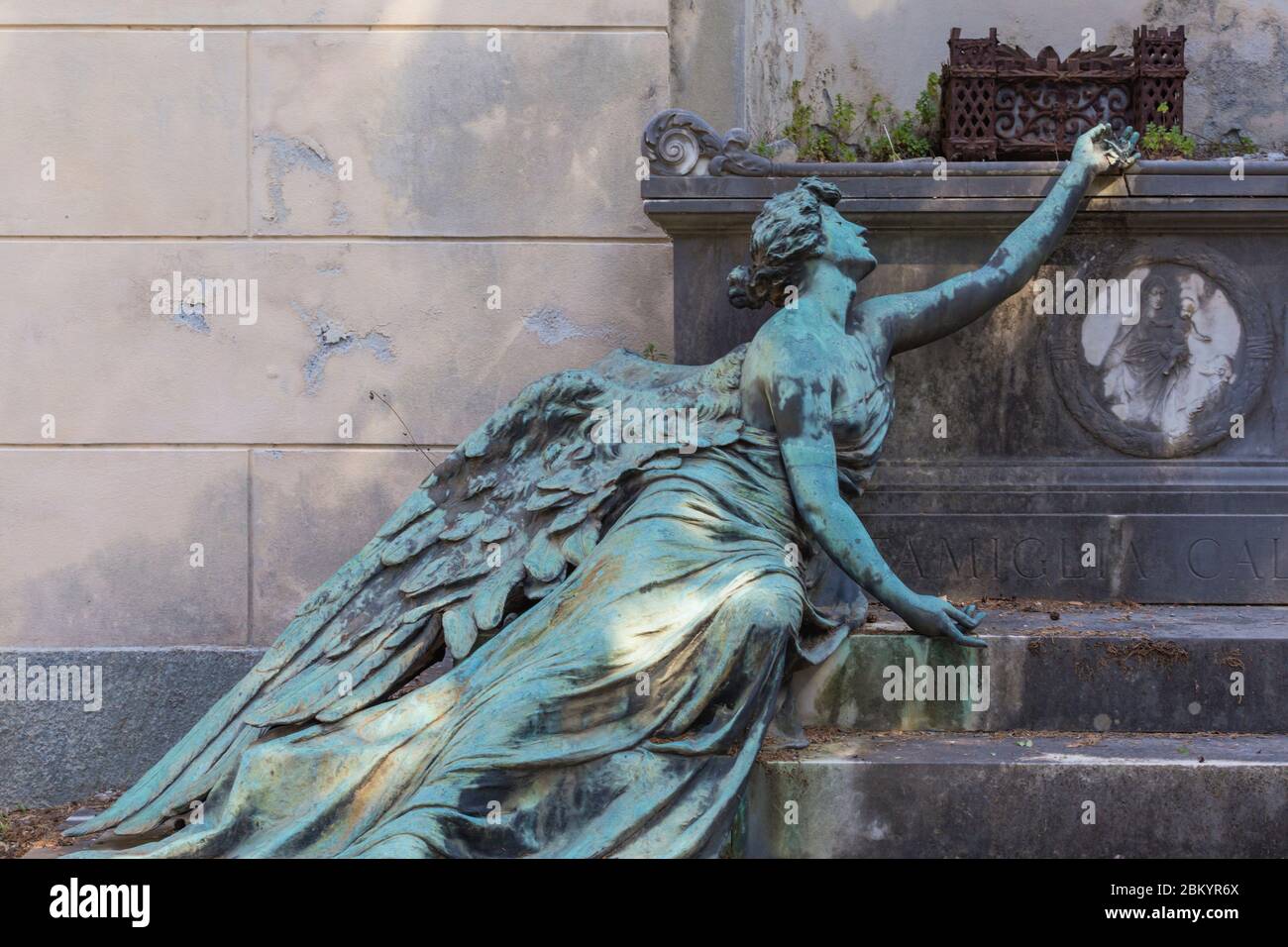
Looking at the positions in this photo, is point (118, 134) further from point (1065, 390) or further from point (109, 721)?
point (1065, 390)

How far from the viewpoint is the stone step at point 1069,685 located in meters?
4.84

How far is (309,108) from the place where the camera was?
613 centimetres

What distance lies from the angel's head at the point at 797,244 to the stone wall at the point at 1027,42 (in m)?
1.64

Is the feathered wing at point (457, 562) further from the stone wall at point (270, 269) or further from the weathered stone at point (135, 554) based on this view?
the weathered stone at point (135, 554)

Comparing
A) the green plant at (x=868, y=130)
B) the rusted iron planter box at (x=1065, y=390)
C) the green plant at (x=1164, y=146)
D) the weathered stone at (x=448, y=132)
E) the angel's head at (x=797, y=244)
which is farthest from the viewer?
the green plant at (x=868, y=130)

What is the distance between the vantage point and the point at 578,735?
4.36 meters

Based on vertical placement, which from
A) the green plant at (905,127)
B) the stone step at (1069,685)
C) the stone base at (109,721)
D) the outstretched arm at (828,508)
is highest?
the green plant at (905,127)

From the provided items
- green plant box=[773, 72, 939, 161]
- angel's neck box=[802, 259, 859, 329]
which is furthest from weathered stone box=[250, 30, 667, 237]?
angel's neck box=[802, 259, 859, 329]

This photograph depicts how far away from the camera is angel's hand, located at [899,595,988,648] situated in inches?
186

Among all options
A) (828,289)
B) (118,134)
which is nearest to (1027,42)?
(828,289)

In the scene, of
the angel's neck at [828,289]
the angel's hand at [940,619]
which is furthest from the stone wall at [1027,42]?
the angel's hand at [940,619]

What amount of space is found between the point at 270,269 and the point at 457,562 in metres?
1.85

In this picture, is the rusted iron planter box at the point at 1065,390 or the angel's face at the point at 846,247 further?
the rusted iron planter box at the point at 1065,390
